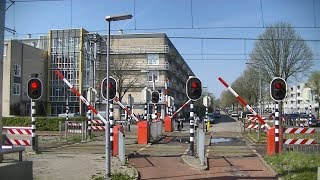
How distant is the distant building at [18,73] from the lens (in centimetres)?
6406

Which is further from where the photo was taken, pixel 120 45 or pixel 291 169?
pixel 120 45

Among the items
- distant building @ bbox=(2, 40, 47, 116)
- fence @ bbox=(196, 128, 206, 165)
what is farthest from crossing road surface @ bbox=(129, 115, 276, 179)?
distant building @ bbox=(2, 40, 47, 116)

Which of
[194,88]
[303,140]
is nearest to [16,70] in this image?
[194,88]

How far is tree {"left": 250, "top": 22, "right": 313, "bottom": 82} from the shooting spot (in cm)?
4347

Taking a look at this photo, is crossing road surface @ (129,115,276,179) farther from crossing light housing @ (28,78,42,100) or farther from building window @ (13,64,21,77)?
building window @ (13,64,21,77)

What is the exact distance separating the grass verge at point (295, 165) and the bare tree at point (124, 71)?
44.3 metres

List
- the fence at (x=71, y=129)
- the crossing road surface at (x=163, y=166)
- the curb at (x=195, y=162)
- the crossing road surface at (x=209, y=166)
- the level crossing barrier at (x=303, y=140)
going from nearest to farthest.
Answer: the crossing road surface at (x=163, y=166)
the crossing road surface at (x=209, y=166)
the curb at (x=195, y=162)
the level crossing barrier at (x=303, y=140)
the fence at (x=71, y=129)

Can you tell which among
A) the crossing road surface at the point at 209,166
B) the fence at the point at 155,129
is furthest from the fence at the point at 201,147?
the fence at the point at 155,129

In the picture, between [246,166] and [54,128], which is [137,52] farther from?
[246,166]

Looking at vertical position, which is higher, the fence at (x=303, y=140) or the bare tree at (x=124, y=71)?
the bare tree at (x=124, y=71)

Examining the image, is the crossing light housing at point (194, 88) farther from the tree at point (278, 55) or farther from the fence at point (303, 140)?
the tree at point (278, 55)

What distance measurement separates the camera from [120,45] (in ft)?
250

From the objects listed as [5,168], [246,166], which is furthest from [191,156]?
[5,168]

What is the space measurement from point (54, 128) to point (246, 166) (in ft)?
77.9
